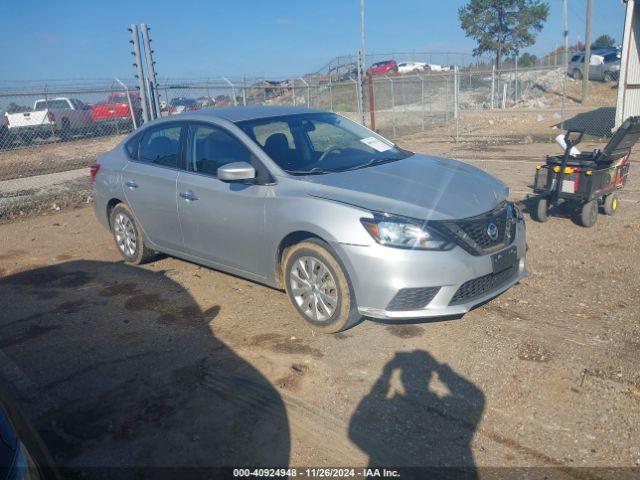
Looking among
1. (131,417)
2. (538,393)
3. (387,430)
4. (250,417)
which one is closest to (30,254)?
(131,417)

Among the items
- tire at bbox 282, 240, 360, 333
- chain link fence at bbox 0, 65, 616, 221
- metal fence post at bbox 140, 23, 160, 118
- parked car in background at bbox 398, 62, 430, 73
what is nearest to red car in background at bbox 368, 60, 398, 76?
parked car in background at bbox 398, 62, 430, 73

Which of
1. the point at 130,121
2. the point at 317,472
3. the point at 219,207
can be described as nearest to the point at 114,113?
the point at 130,121

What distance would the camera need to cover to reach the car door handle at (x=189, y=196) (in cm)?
528

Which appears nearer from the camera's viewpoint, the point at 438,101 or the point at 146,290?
the point at 146,290

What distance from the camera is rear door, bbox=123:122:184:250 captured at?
5598mm

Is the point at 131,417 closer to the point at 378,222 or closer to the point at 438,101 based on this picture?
the point at 378,222

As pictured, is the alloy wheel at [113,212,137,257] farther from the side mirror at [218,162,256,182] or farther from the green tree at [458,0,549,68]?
the green tree at [458,0,549,68]

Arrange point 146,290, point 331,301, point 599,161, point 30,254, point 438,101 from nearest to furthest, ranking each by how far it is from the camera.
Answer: point 331,301 < point 146,290 < point 599,161 < point 30,254 < point 438,101

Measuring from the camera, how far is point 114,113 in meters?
17.5

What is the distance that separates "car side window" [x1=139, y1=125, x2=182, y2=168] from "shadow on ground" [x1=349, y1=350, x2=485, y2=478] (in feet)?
10.2

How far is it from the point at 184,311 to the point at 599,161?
5270 mm

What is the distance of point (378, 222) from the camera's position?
4016mm

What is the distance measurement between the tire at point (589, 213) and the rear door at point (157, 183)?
4.82 meters

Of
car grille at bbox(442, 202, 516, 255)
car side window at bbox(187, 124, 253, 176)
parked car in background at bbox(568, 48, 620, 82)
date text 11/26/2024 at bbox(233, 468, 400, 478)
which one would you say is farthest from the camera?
parked car in background at bbox(568, 48, 620, 82)
